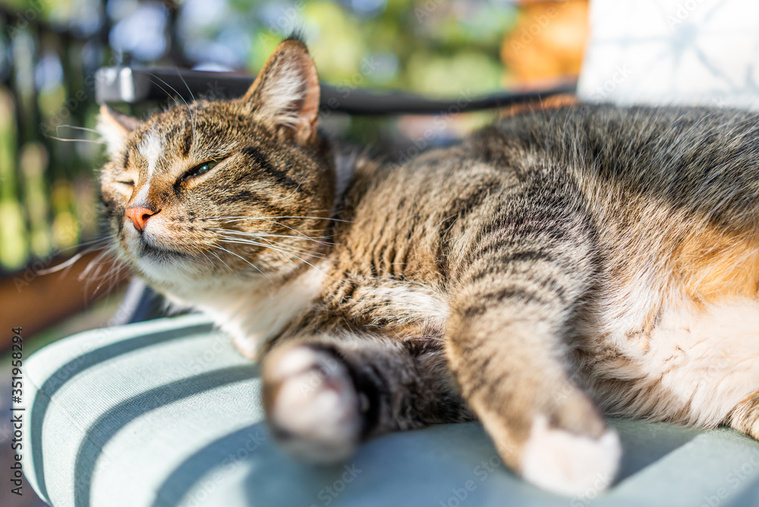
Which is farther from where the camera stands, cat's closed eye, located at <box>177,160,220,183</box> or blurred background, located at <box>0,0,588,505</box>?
blurred background, located at <box>0,0,588,505</box>

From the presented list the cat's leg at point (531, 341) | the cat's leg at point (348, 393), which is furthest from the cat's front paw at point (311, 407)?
the cat's leg at point (531, 341)

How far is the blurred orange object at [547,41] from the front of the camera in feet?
11.8

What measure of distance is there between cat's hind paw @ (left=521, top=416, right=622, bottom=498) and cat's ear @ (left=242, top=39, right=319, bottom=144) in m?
0.84

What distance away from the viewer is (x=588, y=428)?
628 mm

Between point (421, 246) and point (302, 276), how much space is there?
11.4 inches

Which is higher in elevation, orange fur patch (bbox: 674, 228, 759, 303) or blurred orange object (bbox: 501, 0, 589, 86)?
blurred orange object (bbox: 501, 0, 589, 86)

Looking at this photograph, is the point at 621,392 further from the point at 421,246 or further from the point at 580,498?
the point at 421,246

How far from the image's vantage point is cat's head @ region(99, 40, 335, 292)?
38.5 inches

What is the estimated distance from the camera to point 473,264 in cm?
86

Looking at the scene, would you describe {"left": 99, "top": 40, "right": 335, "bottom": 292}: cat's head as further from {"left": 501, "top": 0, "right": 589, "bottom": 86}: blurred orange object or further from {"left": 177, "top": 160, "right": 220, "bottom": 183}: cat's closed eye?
{"left": 501, "top": 0, "right": 589, "bottom": 86}: blurred orange object

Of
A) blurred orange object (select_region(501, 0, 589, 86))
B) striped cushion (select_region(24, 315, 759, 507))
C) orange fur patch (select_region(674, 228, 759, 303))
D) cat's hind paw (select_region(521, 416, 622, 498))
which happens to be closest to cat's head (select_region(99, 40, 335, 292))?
striped cushion (select_region(24, 315, 759, 507))

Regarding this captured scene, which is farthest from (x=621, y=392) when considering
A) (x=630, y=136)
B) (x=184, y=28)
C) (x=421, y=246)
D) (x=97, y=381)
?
(x=184, y=28)

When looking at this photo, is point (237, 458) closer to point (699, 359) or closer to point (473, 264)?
point (473, 264)

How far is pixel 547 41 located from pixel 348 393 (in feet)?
13.0
